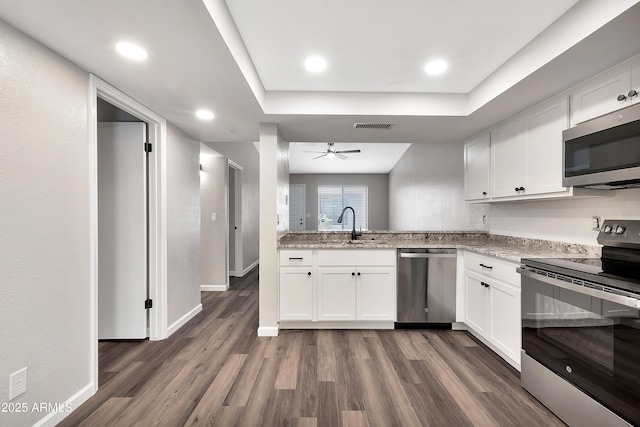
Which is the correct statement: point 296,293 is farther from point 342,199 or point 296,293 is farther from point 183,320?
point 342,199

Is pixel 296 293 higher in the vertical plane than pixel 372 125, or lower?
lower

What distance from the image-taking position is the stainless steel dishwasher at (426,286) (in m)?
3.04

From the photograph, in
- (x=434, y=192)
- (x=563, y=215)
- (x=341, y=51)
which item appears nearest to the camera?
(x=341, y=51)

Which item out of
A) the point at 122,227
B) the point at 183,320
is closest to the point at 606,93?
the point at 122,227

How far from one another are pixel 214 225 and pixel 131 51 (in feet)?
10.7

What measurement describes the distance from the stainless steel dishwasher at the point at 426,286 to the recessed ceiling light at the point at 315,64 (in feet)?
6.22

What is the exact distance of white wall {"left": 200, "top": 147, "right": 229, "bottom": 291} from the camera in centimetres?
460

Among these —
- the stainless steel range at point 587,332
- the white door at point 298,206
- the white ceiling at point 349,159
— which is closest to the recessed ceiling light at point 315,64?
the stainless steel range at point 587,332

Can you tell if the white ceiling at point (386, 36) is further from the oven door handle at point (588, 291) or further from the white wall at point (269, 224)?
the oven door handle at point (588, 291)

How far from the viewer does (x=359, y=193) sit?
942 cm

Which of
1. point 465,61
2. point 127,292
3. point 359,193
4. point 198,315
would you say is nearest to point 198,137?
point 127,292

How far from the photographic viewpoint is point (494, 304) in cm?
246

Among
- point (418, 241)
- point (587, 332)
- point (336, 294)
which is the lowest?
point (336, 294)

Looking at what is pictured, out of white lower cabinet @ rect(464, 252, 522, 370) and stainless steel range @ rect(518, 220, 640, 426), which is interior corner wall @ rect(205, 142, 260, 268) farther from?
stainless steel range @ rect(518, 220, 640, 426)
